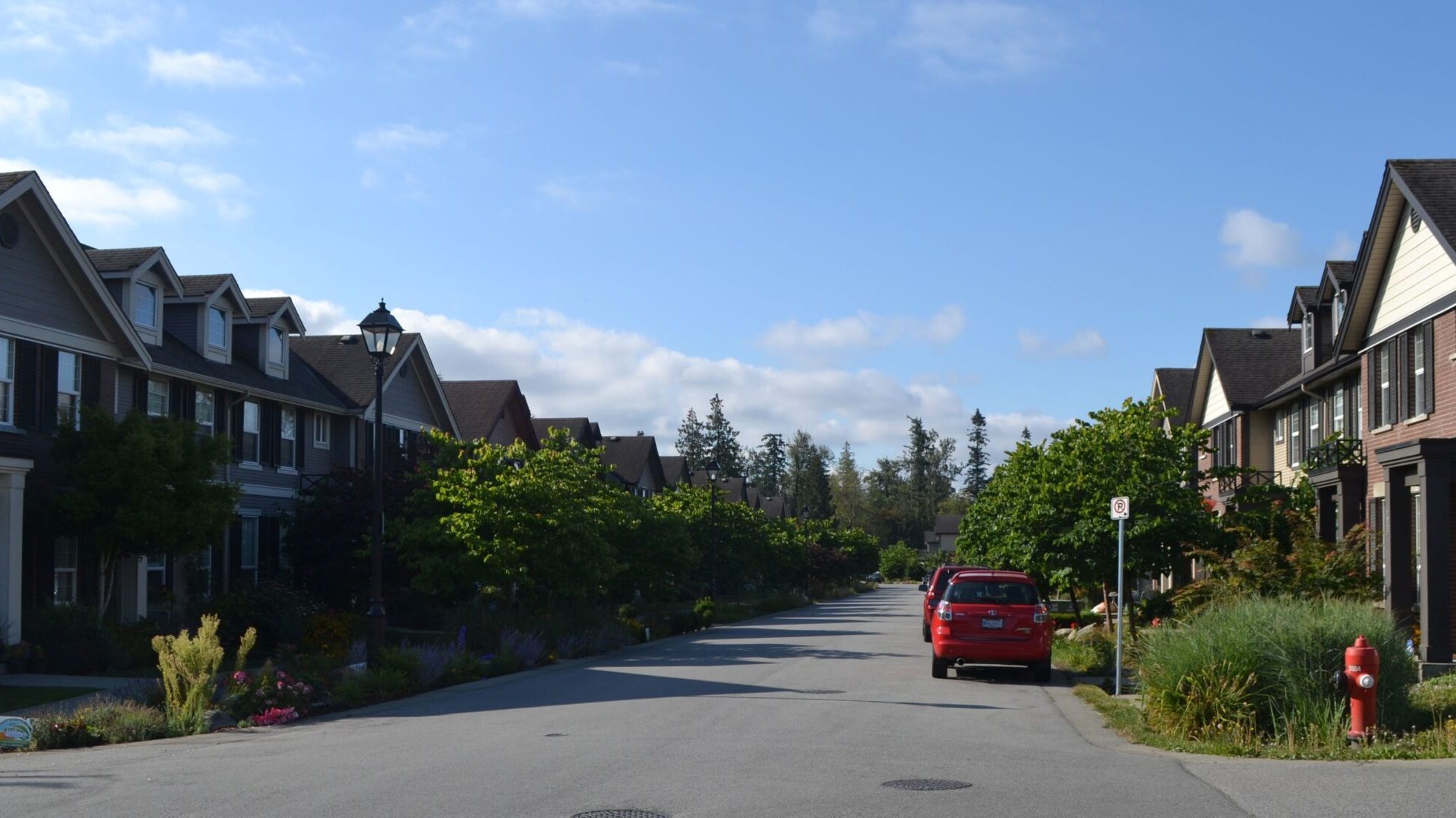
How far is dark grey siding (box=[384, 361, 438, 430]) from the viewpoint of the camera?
40.3m

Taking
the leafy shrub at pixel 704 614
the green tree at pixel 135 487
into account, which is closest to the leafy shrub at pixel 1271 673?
the green tree at pixel 135 487

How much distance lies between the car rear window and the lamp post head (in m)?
9.35

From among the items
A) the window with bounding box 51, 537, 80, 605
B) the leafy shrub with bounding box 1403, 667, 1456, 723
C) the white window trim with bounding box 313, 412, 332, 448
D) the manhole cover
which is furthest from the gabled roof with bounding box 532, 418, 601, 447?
the manhole cover

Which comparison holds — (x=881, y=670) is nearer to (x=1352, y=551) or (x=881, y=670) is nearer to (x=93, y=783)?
(x=1352, y=551)

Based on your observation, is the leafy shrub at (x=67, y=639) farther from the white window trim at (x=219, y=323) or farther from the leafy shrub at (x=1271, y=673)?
the leafy shrub at (x=1271, y=673)

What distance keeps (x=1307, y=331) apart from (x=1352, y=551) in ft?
40.2

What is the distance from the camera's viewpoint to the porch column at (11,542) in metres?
22.2

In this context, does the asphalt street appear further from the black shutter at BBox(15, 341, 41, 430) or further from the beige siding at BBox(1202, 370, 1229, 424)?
the beige siding at BBox(1202, 370, 1229, 424)

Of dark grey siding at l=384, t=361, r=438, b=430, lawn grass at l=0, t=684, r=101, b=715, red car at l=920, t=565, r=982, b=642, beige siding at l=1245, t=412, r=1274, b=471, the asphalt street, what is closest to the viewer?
the asphalt street

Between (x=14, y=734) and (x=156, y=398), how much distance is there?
53.1 ft

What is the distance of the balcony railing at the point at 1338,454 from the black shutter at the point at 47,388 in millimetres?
24649

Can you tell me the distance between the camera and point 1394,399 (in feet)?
85.4

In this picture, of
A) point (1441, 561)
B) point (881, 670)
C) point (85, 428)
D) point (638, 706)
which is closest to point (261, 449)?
point (85, 428)

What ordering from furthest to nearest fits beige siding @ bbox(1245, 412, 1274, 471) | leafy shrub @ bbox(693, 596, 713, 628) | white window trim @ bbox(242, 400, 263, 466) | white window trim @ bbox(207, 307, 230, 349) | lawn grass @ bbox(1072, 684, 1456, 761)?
leafy shrub @ bbox(693, 596, 713, 628)
beige siding @ bbox(1245, 412, 1274, 471)
white window trim @ bbox(242, 400, 263, 466)
white window trim @ bbox(207, 307, 230, 349)
lawn grass @ bbox(1072, 684, 1456, 761)
